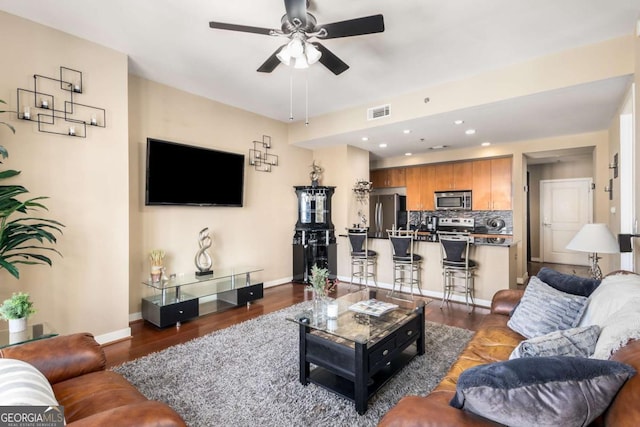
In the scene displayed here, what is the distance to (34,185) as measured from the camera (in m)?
2.70

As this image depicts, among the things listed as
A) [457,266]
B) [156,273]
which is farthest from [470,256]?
[156,273]

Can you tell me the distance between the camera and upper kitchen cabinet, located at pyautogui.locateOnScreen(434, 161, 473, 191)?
21.2ft

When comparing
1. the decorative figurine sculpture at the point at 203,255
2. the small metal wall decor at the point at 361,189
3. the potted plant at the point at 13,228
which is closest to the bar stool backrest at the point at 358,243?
the small metal wall decor at the point at 361,189

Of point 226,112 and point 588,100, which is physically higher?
point 226,112

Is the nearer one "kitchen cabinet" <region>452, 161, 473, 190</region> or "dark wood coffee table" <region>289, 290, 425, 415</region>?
"dark wood coffee table" <region>289, 290, 425, 415</region>

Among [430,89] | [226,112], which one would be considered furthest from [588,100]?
[226,112]

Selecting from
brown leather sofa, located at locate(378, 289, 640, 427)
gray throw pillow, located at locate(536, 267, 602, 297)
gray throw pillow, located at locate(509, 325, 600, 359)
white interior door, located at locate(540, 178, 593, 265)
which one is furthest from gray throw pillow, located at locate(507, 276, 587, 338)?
white interior door, located at locate(540, 178, 593, 265)

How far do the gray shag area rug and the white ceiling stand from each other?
295 cm

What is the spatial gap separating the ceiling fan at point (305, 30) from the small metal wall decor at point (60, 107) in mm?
1723

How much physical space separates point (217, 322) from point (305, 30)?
3221mm

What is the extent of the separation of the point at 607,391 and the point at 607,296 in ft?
3.68

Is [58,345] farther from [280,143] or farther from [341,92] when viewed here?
[280,143]

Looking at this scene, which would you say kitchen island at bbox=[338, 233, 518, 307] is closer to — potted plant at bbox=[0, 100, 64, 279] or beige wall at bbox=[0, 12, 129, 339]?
beige wall at bbox=[0, 12, 129, 339]

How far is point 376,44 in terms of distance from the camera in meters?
3.01
